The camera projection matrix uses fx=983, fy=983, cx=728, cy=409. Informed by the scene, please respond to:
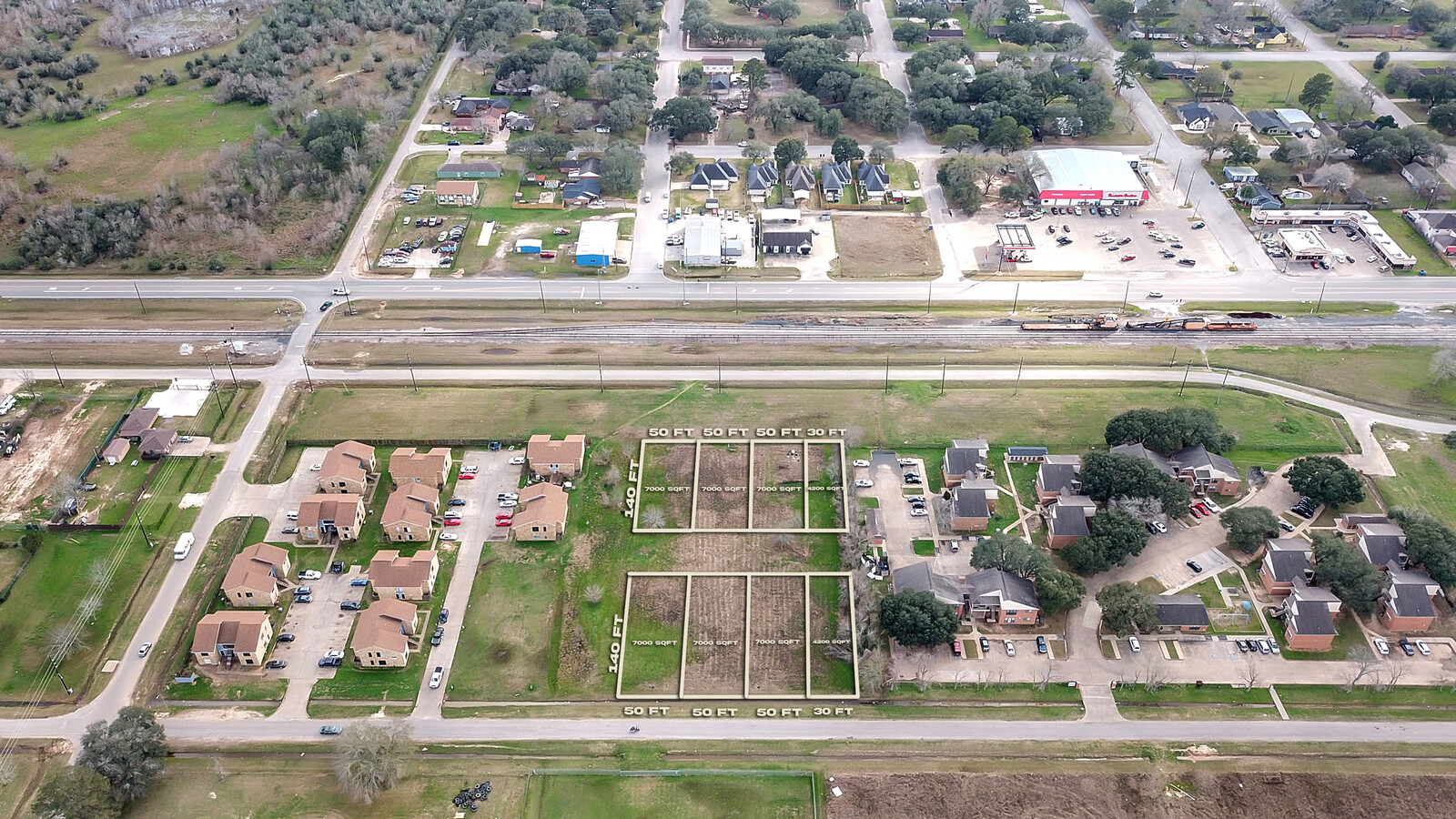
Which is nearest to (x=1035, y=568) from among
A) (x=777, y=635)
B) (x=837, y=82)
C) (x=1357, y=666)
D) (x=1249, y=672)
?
(x=1249, y=672)

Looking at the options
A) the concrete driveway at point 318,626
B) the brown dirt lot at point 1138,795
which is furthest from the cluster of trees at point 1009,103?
the concrete driveway at point 318,626

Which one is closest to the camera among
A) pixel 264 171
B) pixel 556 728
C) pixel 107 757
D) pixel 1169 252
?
pixel 107 757

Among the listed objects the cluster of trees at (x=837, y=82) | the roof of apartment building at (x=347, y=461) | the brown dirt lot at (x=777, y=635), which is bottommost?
the brown dirt lot at (x=777, y=635)

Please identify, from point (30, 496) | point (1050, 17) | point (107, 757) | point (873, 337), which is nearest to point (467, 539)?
point (107, 757)

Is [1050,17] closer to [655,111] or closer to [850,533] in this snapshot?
[655,111]

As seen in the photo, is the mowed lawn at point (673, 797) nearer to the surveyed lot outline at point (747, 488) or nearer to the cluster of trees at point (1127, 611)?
the surveyed lot outline at point (747, 488)
